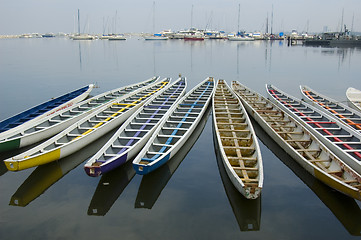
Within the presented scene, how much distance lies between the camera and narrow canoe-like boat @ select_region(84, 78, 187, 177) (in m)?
10.1

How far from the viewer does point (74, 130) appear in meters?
14.1

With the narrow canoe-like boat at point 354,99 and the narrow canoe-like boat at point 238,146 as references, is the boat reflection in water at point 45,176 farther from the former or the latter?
the narrow canoe-like boat at point 354,99

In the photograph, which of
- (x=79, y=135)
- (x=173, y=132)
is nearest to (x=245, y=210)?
(x=173, y=132)

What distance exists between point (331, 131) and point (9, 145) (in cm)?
1452

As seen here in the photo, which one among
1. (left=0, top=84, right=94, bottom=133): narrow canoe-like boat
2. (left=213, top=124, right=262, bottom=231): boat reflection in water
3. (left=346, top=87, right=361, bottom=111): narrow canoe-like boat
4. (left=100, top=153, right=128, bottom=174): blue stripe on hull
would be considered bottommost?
(left=213, top=124, right=262, bottom=231): boat reflection in water

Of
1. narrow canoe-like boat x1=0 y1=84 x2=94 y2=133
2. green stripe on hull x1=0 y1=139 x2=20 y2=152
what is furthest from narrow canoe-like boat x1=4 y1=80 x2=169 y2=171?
narrow canoe-like boat x1=0 y1=84 x2=94 y2=133

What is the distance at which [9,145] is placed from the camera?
12320 mm

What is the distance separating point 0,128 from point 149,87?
40.6 feet

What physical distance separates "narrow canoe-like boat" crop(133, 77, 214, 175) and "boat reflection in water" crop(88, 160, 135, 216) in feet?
3.76

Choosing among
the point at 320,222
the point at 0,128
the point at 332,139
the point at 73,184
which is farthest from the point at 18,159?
the point at 332,139

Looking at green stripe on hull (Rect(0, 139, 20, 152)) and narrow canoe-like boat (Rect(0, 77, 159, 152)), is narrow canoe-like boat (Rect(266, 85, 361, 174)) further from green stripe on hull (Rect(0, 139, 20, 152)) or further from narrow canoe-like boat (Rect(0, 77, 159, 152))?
green stripe on hull (Rect(0, 139, 20, 152))

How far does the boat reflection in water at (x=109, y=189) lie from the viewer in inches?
374

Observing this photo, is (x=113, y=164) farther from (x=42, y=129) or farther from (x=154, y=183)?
(x=42, y=129)

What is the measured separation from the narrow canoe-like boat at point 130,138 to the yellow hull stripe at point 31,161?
1.90 m
